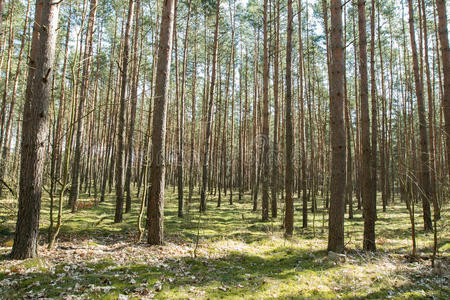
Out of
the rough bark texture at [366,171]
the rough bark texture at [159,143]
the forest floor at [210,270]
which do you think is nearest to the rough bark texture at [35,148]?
the forest floor at [210,270]

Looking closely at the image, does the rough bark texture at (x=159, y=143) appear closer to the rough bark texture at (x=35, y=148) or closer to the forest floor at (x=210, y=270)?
the forest floor at (x=210, y=270)

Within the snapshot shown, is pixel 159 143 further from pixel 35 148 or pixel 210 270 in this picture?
pixel 210 270

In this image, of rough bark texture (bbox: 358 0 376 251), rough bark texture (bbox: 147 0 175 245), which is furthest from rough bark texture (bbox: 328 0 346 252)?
rough bark texture (bbox: 147 0 175 245)

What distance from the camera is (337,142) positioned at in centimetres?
597

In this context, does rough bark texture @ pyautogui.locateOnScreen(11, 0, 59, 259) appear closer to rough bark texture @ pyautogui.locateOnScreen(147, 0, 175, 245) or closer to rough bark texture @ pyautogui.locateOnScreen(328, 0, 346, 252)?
rough bark texture @ pyautogui.locateOnScreen(147, 0, 175, 245)

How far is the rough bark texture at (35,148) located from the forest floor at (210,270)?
39cm

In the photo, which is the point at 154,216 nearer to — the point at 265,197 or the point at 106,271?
the point at 106,271

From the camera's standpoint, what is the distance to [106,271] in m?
4.41

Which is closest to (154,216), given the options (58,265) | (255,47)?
(58,265)

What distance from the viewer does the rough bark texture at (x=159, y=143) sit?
6176 millimetres

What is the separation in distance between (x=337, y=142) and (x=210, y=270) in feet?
12.6

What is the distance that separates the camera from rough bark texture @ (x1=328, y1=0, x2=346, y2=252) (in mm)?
5906

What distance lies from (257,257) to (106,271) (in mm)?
3253

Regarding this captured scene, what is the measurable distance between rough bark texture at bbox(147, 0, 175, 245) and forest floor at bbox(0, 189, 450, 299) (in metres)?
0.50
